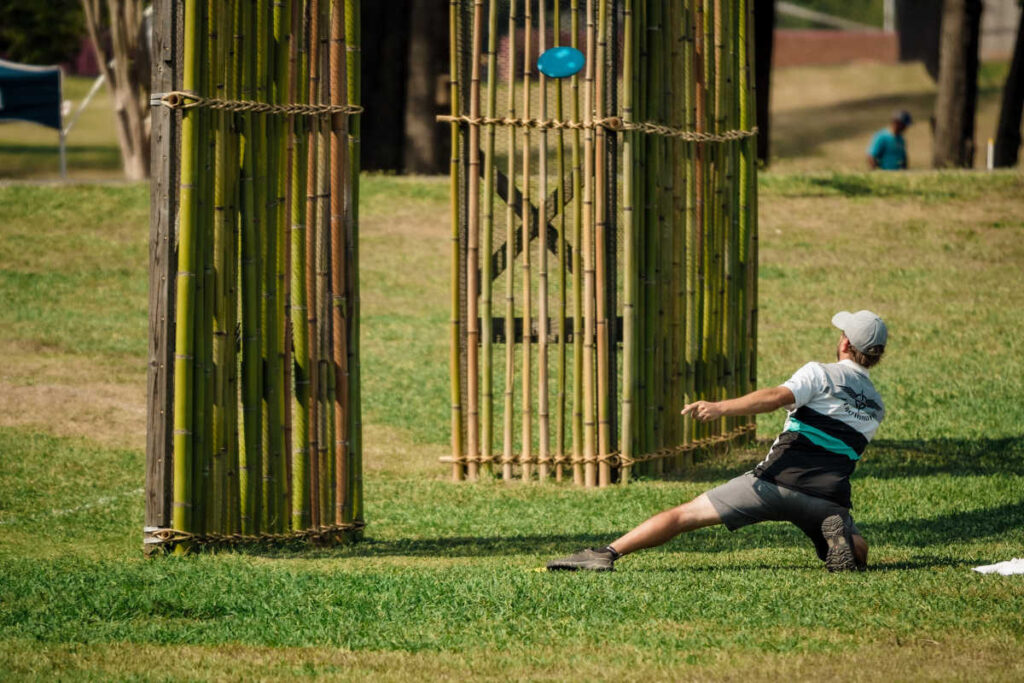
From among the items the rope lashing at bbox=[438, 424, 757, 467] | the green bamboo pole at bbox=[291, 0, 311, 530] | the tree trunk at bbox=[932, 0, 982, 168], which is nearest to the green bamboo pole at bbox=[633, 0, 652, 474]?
the rope lashing at bbox=[438, 424, 757, 467]

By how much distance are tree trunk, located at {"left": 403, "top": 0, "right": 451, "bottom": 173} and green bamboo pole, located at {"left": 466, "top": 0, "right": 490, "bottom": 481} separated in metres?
10.8

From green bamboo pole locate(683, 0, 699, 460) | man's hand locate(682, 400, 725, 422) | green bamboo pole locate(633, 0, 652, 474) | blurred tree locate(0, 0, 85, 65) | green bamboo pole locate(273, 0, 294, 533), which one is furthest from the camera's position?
blurred tree locate(0, 0, 85, 65)

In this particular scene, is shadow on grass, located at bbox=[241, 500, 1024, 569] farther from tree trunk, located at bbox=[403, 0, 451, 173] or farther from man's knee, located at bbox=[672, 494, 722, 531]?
tree trunk, located at bbox=[403, 0, 451, 173]

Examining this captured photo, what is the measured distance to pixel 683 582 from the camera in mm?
6434

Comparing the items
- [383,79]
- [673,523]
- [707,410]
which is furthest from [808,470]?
[383,79]

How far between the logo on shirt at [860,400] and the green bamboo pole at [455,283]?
347 centimetres

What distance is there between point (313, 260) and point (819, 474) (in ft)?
8.70

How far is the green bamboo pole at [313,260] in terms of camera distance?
7.40 meters

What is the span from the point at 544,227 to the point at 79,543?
348cm

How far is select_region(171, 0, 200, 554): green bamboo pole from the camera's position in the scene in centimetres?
693

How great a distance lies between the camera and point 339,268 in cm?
755

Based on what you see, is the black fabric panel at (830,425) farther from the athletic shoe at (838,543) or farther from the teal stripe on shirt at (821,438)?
the athletic shoe at (838,543)

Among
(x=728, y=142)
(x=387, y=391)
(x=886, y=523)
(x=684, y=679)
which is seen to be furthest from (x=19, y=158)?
(x=684, y=679)

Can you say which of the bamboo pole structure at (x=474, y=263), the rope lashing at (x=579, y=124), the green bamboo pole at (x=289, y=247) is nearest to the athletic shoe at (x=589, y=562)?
the green bamboo pole at (x=289, y=247)
